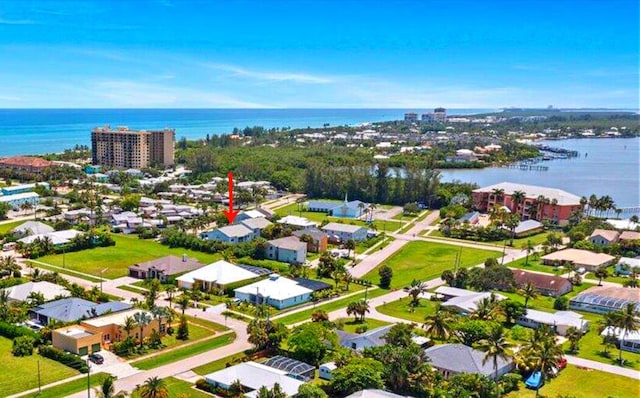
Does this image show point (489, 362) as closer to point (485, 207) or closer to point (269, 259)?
point (269, 259)

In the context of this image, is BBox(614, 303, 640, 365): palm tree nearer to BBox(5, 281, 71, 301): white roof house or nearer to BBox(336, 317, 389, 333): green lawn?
BBox(336, 317, 389, 333): green lawn

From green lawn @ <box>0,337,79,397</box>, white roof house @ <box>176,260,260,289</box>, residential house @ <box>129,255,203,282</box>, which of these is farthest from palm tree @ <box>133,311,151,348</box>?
residential house @ <box>129,255,203,282</box>

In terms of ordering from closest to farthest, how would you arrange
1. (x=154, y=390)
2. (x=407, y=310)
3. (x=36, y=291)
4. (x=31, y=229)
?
(x=154, y=390) → (x=36, y=291) → (x=407, y=310) → (x=31, y=229)

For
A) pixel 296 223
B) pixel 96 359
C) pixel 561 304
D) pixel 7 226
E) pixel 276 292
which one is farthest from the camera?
pixel 296 223

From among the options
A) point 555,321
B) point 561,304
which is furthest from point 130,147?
point 555,321

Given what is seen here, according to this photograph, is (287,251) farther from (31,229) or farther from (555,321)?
(31,229)

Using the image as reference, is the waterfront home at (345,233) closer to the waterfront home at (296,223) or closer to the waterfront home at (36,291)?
the waterfront home at (296,223)
